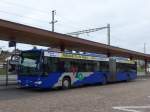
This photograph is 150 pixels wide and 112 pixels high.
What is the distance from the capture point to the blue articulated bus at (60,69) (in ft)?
62.5

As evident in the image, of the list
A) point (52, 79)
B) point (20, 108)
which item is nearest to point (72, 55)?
point (52, 79)

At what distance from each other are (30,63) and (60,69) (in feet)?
7.25

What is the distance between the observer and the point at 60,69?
20.5m

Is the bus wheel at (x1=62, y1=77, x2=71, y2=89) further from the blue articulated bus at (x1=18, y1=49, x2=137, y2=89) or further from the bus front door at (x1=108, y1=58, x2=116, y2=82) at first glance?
the bus front door at (x1=108, y1=58, x2=116, y2=82)

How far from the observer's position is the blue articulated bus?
19062 mm

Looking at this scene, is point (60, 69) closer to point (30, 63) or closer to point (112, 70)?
point (30, 63)

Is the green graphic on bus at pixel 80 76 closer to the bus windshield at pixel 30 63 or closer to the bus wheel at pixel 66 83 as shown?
the bus wheel at pixel 66 83

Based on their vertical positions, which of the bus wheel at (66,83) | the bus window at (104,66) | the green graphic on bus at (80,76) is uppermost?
the bus window at (104,66)

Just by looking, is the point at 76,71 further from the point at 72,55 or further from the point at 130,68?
the point at 130,68

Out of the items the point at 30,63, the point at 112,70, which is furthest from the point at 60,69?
the point at 112,70

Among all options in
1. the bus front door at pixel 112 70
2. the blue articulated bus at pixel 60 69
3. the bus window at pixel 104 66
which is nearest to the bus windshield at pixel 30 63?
the blue articulated bus at pixel 60 69

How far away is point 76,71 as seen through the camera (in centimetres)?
2244

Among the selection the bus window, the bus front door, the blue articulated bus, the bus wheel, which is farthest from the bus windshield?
the bus front door

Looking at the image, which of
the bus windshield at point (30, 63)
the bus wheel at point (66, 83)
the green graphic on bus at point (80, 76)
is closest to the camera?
the bus windshield at point (30, 63)
